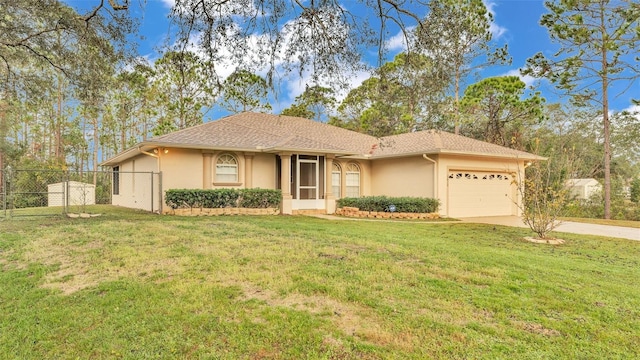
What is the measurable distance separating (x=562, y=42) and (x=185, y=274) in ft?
28.0

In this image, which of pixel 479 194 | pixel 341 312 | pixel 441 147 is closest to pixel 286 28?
pixel 341 312

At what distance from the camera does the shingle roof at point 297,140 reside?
1402 cm

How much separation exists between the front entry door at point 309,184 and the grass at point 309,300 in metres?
7.74

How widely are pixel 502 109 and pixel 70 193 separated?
87.2 feet

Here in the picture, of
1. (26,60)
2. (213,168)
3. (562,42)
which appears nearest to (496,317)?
(562,42)

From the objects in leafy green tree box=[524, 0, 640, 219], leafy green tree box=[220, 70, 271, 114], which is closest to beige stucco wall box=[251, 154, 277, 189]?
leafy green tree box=[220, 70, 271, 114]

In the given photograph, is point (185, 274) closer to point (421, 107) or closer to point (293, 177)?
point (421, 107)

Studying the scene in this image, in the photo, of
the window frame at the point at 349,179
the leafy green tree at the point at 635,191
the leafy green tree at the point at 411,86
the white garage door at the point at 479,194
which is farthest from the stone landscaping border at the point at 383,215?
the leafy green tree at the point at 635,191

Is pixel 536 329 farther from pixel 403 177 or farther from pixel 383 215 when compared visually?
pixel 403 177

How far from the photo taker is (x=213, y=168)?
1411 cm

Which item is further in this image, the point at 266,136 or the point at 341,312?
the point at 266,136

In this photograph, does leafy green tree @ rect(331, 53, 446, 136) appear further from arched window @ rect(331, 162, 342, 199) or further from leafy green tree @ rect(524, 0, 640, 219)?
arched window @ rect(331, 162, 342, 199)

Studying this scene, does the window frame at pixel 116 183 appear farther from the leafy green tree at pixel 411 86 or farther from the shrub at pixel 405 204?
the leafy green tree at pixel 411 86

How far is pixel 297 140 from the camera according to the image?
50.2ft
